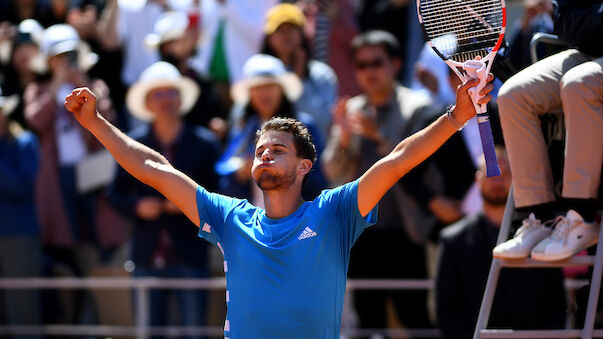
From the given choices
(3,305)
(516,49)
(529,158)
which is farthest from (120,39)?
(529,158)

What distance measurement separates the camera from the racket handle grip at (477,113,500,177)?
13.9 feet

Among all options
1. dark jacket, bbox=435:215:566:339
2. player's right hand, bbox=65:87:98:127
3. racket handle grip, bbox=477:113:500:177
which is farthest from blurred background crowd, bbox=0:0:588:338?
player's right hand, bbox=65:87:98:127

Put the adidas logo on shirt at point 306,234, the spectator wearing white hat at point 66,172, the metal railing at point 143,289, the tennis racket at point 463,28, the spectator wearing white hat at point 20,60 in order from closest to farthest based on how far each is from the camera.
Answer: the tennis racket at point 463,28, the adidas logo on shirt at point 306,234, the metal railing at point 143,289, the spectator wearing white hat at point 66,172, the spectator wearing white hat at point 20,60

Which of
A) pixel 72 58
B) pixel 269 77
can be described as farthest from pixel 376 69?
pixel 72 58

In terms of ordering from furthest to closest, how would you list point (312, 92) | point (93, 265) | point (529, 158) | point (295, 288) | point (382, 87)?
1. point (93, 265)
2. point (312, 92)
3. point (382, 87)
4. point (529, 158)
5. point (295, 288)

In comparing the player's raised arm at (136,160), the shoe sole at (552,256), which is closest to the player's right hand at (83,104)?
the player's raised arm at (136,160)

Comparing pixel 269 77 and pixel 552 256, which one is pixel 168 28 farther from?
pixel 552 256

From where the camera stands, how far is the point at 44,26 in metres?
10.4

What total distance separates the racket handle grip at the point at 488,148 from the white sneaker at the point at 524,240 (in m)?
0.69

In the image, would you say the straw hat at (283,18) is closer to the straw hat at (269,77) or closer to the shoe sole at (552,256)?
the straw hat at (269,77)

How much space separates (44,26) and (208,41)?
1.94 meters

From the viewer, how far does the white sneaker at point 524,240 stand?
191 inches

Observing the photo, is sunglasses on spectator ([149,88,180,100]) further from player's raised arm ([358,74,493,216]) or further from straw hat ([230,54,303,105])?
player's raised arm ([358,74,493,216])

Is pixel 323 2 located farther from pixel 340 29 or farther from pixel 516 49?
pixel 516 49
